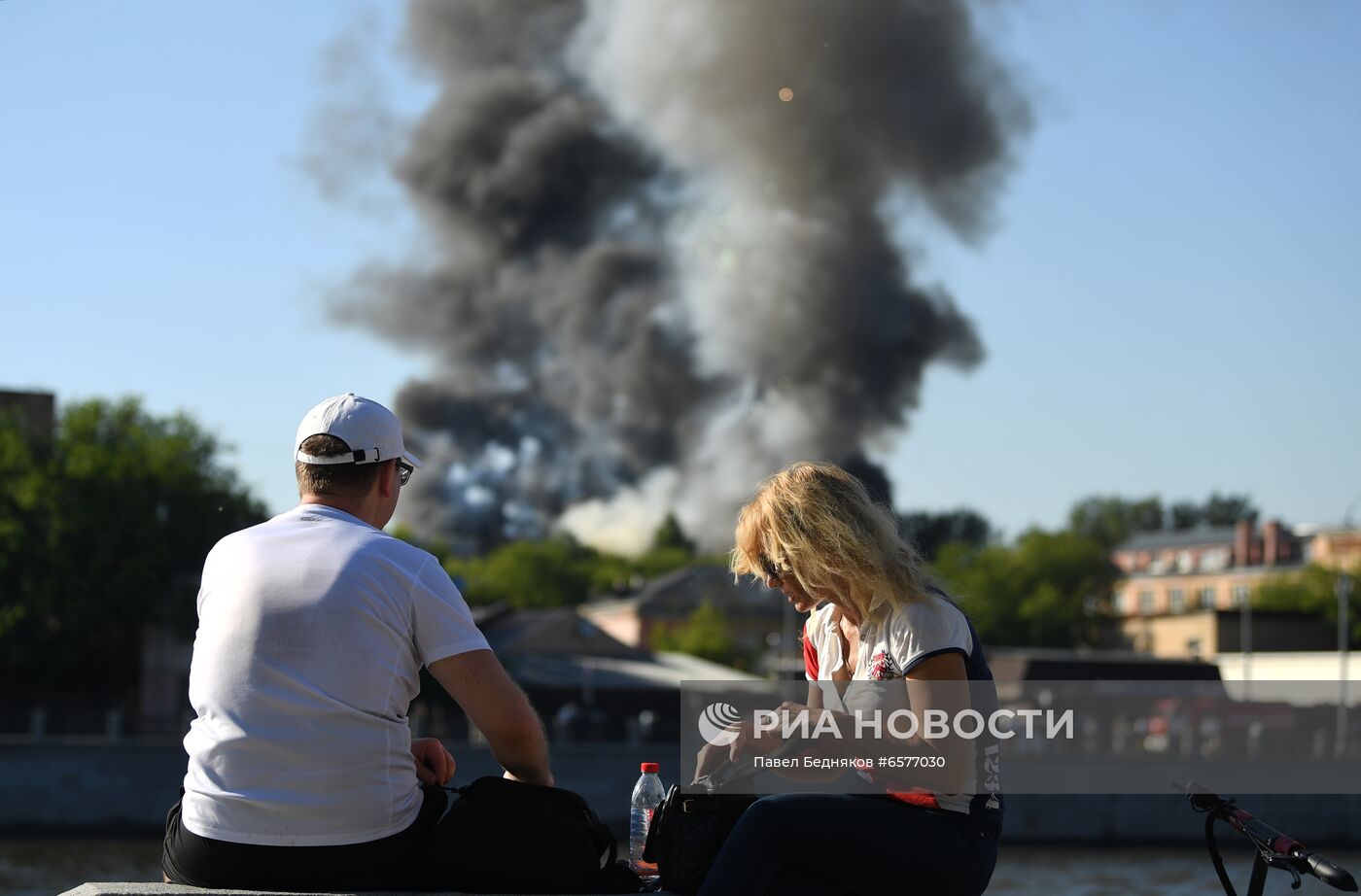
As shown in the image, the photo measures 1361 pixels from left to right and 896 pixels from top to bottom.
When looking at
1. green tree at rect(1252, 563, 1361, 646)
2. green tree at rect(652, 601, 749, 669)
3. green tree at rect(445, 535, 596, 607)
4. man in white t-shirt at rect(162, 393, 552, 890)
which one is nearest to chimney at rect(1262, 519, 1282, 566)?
green tree at rect(1252, 563, 1361, 646)

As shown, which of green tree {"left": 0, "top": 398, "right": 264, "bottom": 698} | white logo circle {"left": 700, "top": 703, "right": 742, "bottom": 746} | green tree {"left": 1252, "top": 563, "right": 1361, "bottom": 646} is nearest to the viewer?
white logo circle {"left": 700, "top": 703, "right": 742, "bottom": 746}

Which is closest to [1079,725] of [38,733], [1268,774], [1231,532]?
[1268,774]

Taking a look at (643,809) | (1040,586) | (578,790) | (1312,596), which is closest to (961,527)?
(1040,586)

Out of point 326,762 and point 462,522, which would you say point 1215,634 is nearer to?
point 462,522

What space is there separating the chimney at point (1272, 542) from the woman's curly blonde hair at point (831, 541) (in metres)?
108

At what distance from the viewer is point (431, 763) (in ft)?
11.9

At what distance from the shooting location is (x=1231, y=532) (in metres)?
113

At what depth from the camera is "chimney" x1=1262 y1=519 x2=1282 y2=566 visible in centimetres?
10606

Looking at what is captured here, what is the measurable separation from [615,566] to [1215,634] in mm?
55367

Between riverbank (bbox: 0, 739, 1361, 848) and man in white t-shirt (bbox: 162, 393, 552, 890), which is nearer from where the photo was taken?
man in white t-shirt (bbox: 162, 393, 552, 890)

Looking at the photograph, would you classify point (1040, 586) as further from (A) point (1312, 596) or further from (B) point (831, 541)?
(B) point (831, 541)

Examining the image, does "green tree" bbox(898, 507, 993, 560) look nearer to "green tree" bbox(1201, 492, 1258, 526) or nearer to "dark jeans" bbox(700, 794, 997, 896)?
"green tree" bbox(1201, 492, 1258, 526)

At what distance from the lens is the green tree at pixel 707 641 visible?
249ft

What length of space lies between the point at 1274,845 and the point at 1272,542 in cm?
10876
